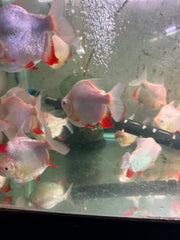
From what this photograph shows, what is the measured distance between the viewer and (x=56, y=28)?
755 millimetres

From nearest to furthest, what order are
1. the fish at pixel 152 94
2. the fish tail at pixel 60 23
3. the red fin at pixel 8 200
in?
the fish tail at pixel 60 23
the red fin at pixel 8 200
the fish at pixel 152 94

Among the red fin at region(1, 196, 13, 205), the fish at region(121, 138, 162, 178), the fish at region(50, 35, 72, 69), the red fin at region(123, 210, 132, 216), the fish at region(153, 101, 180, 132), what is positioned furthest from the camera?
the fish at region(153, 101, 180, 132)

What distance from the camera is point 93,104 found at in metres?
1.07

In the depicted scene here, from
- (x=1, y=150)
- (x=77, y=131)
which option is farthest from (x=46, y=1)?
(x=1, y=150)

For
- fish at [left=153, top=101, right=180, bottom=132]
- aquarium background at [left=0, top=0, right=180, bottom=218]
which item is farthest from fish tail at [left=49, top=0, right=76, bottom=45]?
fish at [left=153, top=101, right=180, bottom=132]

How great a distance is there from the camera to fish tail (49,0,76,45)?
2.45 ft

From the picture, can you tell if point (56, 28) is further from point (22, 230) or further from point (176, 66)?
point (176, 66)

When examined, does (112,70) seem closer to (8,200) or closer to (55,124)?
(55,124)

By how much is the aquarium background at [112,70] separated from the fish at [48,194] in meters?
0.07

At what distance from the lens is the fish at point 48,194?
1.11 meters

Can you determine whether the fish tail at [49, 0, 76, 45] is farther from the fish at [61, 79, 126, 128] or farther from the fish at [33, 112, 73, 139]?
the fish at [33, 112, 73, 139]

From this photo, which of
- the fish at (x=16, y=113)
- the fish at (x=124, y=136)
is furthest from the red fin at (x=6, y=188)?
the fish at (x=124, y=136)

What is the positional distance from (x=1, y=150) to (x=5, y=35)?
0.63 meters

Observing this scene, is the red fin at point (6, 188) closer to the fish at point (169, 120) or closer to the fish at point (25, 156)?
the fish at point (25, 156)
